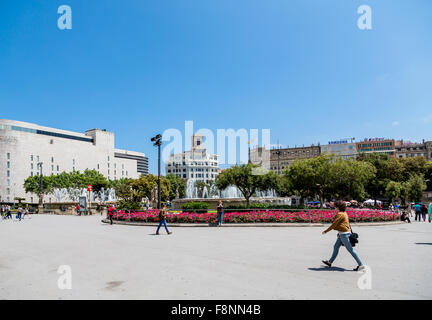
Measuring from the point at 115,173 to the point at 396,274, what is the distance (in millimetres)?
133424

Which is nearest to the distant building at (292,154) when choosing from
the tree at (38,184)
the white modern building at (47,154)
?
the white modern building at (47,154)

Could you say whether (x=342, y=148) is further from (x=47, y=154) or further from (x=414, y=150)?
(x=47, y=154)

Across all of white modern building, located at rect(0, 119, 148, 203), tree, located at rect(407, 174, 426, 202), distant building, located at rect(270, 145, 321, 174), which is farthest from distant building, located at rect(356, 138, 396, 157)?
white modern building, located at rect(0, 119, 148, 203)

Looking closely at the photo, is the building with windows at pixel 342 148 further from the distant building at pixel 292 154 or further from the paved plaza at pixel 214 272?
the paved plaza at pixel 214 272

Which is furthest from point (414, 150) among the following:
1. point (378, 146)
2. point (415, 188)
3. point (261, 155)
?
point (415, 188)

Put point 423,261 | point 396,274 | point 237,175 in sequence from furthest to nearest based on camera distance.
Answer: point 237,175, point 423,261, point 396,274

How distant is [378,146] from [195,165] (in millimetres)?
73980

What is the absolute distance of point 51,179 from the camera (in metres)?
83.8

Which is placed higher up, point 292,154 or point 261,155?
point 292,154

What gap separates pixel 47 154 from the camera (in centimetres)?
10825

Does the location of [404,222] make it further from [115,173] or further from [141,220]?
[115,173]

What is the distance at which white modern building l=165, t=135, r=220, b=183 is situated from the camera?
510 feet

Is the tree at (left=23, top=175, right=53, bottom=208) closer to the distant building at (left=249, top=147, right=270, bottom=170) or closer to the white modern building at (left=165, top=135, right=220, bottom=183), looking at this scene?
the white modern building at (left=165, top=135, right=220, bottom=183)
